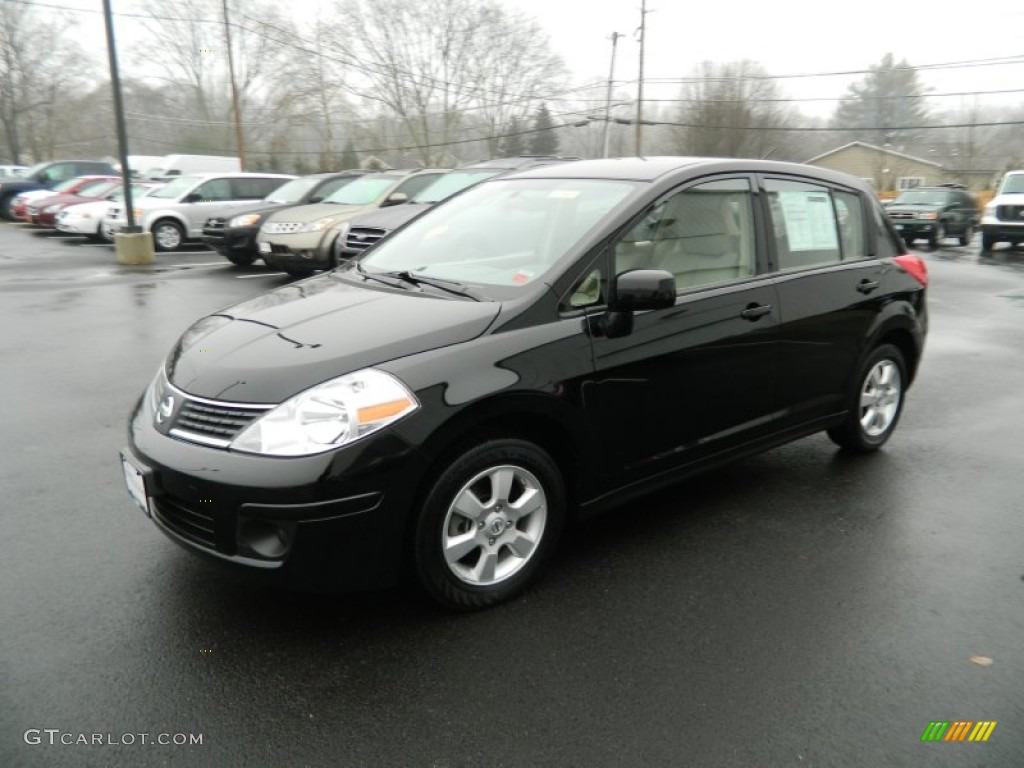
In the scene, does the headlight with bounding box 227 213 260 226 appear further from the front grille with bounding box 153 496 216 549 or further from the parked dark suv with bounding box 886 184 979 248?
the parked dark suv with bounding box 886 184 979 248

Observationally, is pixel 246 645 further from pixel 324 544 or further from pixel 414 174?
pixel 414 174

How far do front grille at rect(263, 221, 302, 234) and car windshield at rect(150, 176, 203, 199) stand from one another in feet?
20.6

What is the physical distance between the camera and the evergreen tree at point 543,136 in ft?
228

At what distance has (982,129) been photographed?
61.5m

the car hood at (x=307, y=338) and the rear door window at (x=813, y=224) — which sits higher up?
the rear door window at (x=813, y=224)

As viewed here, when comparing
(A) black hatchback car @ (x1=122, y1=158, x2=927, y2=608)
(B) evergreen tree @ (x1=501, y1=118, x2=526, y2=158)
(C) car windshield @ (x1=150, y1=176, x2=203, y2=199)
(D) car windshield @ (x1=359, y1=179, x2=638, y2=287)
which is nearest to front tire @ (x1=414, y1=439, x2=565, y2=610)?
(A) black hatchback car @ (x1=122, y1=158, x2=927, y2=608)

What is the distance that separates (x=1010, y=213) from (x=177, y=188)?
20285 millimetres

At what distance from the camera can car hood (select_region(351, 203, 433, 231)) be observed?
1051cm

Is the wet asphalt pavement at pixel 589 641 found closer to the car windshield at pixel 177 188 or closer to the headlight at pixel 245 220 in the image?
the headlight at pixel 245 220

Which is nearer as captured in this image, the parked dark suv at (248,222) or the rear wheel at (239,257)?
the parked dark suv at (248,222)

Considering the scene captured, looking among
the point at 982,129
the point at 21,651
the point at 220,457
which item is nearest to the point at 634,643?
the point at 220,457

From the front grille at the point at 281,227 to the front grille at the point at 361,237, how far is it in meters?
1.28

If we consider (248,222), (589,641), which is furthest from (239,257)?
(589,641)

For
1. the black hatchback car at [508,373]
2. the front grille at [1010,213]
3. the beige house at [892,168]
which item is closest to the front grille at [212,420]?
the black hatchback car at [508,373]
